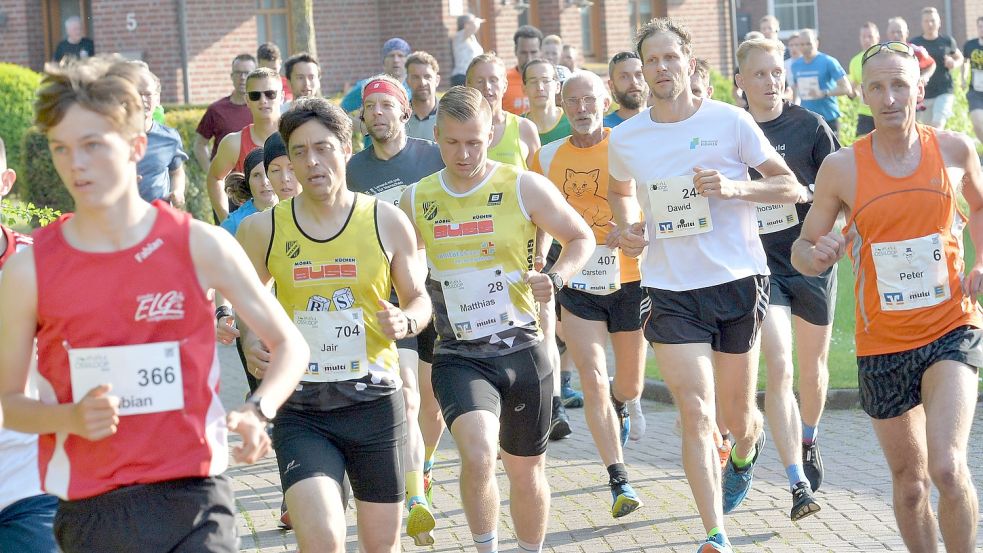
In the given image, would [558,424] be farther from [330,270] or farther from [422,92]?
[330,270]

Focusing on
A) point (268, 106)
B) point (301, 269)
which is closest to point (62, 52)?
point (268, 106)

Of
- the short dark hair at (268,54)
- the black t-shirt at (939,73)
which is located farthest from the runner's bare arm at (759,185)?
the black t-shirt at (939,73)

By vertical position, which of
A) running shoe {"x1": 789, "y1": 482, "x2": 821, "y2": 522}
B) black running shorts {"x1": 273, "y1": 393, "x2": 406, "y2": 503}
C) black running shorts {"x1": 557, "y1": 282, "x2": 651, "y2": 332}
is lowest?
running shoe {"x1": 789, "y1": 482, "x2": 821, "y2": 522}

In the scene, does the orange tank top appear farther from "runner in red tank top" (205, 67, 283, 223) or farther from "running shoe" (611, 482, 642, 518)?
"runner in red tank top" (205, 67, 283, 223)

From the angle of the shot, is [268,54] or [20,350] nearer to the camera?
[20,350]

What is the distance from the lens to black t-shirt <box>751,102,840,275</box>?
7.72 metres

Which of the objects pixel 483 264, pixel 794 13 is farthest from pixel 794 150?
pixel 794 13

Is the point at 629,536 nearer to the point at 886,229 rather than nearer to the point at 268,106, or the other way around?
the point at 886,229

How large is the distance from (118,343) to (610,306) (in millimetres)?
4756

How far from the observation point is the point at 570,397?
10.6 metres

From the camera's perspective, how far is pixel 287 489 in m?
5.01

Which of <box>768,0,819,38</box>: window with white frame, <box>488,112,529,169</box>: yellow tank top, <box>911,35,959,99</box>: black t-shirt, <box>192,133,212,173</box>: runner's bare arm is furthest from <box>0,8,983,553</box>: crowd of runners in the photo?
<box>768,0,819,38</box>: window with white frame

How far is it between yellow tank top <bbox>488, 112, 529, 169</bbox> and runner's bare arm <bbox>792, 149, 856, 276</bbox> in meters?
3.32

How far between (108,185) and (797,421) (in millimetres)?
4604
